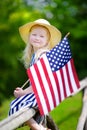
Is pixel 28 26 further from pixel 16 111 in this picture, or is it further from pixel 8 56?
pixel 8 56

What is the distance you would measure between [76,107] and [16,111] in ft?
13.9

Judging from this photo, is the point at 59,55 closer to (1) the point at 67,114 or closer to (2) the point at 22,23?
(1) the point at 67,114

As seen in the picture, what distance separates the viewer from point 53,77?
4250 millimetres

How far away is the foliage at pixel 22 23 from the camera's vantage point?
36.1 ft

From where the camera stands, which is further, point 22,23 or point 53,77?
point 22,23

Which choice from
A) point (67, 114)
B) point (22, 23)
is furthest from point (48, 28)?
point (22, 23)

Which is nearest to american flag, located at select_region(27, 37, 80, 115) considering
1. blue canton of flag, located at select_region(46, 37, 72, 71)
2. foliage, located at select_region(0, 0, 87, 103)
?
blue canton of flag, located at select_region(46, 37, 72, 71)

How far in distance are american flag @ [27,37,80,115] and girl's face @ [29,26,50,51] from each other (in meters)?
0.09

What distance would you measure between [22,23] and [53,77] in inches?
269

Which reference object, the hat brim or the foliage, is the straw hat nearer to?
the hat brim

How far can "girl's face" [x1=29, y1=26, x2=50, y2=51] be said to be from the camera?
4.27 metres

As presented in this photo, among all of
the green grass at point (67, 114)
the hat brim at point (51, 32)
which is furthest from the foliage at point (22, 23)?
the hat brim at point (51, 32)

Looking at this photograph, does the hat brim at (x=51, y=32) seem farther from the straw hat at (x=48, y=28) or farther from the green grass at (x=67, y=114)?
the green grass at (x=67, y=114)

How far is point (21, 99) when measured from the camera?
4.12 metres
